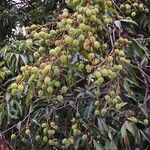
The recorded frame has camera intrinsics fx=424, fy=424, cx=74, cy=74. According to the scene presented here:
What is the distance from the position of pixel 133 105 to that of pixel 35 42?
358 millimetres

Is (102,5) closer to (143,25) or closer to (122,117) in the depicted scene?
(122,117)

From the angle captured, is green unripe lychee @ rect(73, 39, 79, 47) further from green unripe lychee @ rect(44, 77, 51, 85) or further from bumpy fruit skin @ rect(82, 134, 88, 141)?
bumpy fruit skin @ rect(82, 134, 88, 141)

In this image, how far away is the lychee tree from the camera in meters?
0.93

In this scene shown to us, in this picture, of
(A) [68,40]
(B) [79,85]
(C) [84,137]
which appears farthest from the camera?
(B) [79,85]

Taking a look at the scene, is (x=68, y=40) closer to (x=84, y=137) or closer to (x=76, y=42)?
(x=76, y=42)

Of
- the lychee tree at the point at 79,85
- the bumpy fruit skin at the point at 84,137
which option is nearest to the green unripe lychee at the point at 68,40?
the lychee tree at the point at 79,85

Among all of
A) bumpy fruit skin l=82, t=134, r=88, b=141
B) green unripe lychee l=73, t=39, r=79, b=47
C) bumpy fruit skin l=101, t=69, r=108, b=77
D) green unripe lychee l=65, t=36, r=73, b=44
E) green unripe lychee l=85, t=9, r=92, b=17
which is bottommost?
bumpy fruit skin l=82, t=134, r=88, b=141

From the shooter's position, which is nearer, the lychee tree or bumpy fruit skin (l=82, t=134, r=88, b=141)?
the lychee tree

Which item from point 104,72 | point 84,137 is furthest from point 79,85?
point 104,72

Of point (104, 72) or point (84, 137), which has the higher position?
point (104, 72)

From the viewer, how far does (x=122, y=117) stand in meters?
1.24

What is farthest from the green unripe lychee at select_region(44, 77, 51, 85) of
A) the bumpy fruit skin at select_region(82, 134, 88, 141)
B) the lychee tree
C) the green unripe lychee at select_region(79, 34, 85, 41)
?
the bumpy fruit skin at select_region(82, 134, 88, 141)

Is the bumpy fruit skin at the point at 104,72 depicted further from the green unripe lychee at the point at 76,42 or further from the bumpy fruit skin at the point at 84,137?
the bumpy fruit skin at the point at 84,137

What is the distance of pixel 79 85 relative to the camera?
140cm
